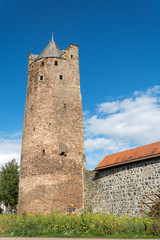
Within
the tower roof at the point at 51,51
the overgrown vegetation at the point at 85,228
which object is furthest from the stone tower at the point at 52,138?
the overgrown vegetation at the point at 85,228

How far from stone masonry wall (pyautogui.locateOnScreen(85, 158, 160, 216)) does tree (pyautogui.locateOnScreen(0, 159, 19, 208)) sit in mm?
11712

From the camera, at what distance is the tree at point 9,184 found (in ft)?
88.6

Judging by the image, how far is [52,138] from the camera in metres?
19.7

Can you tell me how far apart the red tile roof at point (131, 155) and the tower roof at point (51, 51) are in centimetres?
1159

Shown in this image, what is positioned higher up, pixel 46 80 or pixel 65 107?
pixel 46 80

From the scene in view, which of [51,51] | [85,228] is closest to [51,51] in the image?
[51,51]

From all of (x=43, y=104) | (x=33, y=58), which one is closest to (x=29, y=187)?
(x=43, y=104)

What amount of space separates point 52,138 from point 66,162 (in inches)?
94.3

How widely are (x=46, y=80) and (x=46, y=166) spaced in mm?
8129

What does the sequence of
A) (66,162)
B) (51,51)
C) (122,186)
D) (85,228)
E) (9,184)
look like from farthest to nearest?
(9,184)
(51,51)
(66,162)
(122,186)
(85,228)

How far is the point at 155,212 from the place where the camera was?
12.1 meters

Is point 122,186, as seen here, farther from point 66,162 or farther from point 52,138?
point 52,138

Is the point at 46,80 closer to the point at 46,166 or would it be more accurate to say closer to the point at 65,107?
the point at 65,107

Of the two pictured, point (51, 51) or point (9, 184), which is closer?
point (51, 51)
